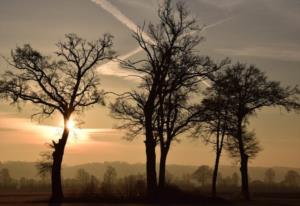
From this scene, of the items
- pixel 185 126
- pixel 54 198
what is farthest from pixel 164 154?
pixel 54 198

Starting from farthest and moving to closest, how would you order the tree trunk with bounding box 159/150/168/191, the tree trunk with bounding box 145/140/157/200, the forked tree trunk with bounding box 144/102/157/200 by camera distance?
the tree trunk with bounding box 159/150/168/191, the forked tree trunk with bounding box 144/102/157/200, the tree trunk with bounding box 145/140/157/200

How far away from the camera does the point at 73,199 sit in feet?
120

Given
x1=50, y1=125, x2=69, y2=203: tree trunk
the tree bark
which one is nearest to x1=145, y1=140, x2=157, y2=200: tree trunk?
x1=50, y1=125, x2=69, y2=203: tree trunk

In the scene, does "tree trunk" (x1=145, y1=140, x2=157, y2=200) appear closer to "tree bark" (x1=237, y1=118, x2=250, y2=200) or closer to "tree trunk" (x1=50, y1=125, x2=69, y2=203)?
"tree trunk" (x1=50, y1=125, x2=69, y2=203)

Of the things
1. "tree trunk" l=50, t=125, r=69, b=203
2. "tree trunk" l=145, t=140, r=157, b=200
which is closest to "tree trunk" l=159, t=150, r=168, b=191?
"tree trunk" l=145, t=140, r=157, b=200

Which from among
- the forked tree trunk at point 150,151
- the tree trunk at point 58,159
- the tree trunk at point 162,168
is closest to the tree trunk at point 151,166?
the forked tree trunk at point 150,151

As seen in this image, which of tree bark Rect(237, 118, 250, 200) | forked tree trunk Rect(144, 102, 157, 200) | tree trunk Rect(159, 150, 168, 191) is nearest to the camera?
forked tree trunk Rect(144, 102, 157, 200)

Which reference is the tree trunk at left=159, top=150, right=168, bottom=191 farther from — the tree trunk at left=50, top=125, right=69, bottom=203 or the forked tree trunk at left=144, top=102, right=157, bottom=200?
the tree trunk at left=50, top=125, right=69, bottom=203

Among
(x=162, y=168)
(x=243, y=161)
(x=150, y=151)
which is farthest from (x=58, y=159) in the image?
(x=243, y=161)

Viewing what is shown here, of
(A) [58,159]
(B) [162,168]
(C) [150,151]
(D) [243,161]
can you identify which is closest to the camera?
(A) [58,159]

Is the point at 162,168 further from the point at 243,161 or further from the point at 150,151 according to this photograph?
the point at 243,161

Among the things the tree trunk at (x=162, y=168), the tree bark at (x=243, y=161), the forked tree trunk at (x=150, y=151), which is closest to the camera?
the forked tree trunk at (x=150, y=151)

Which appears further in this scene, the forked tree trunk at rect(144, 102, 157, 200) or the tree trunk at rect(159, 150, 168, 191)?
the tree trunk at rect(159, 150, 168, 191)

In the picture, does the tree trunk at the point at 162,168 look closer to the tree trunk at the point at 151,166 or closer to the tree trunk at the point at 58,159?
the tree trunk at the point at 151,166
